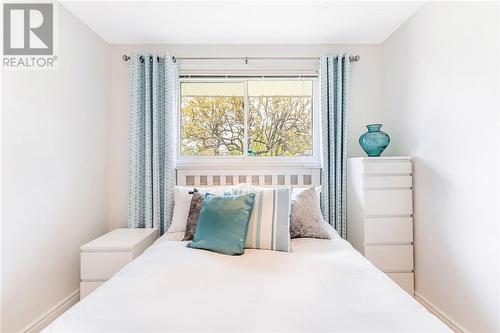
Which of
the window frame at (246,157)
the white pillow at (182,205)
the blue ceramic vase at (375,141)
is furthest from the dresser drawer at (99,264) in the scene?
the blue ceramic vase at (375,141)

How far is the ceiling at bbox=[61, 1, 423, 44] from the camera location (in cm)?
227

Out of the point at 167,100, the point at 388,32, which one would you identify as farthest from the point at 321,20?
the point at 167,100

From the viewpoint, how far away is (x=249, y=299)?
122 cm

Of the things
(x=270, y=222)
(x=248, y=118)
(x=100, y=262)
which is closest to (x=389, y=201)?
(x=270, y=222)

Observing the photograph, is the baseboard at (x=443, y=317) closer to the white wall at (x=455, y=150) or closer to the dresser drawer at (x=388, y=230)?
the white wall at (x=455, y=150)

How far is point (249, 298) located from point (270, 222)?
0.84 metres

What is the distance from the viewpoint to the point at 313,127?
309cm

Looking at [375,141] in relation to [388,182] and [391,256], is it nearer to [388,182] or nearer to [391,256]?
[388,182]

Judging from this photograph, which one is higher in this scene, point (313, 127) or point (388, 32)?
point (388, 32)

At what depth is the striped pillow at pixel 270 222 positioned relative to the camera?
1980 millimetres

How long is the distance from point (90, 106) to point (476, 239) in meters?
3.14

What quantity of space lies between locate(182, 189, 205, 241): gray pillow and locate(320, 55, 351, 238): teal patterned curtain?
122 cm

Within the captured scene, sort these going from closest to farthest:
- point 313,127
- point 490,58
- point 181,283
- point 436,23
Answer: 1. point 181,283
2. point 490,58
3. point 436,23
4. point 313,127

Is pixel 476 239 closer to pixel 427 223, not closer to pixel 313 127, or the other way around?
pixel 427 223
